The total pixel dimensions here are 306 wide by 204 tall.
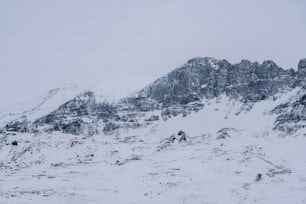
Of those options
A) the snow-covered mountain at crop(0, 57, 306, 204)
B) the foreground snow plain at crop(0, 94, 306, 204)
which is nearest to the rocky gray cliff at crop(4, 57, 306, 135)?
the snow-covered mountain at crop(0, 57, 306, 204)

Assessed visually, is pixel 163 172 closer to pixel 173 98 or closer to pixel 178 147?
pixel 178 147

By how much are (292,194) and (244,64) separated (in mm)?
158011

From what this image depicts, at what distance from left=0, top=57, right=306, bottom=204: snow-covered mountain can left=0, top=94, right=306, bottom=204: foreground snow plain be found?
14 centimetres

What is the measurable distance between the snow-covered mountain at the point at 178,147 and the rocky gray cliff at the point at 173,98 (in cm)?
45

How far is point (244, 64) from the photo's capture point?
192 m

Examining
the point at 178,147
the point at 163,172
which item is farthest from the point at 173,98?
the point at 163,172

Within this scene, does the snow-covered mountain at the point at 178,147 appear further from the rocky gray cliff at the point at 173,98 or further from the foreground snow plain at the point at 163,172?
the rocky gray cliff at the point at 173,98

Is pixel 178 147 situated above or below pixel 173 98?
below

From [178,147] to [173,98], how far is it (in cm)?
9831

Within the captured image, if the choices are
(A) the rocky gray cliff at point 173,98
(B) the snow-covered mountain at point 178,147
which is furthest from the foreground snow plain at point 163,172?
(A) the rocky gray cliff at point 173,98

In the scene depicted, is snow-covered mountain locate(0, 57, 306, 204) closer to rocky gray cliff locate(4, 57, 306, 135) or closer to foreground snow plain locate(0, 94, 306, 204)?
foreground snow plain locate(0, 94, 306, 204)

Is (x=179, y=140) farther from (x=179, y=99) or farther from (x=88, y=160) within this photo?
(x=179, y=99)

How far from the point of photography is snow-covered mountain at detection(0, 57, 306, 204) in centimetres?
4378

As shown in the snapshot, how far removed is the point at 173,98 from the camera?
607 ft
